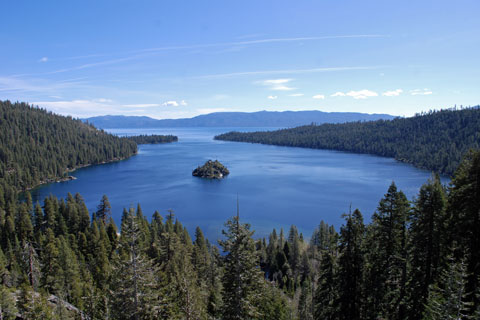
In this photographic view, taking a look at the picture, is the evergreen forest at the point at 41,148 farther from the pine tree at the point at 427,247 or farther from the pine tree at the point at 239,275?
the pine tree at the point at 427,247

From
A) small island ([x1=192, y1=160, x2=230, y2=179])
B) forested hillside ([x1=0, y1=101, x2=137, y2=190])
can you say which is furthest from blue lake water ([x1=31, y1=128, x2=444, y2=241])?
forested hillside ([x1=0, y1=101, x2=137, y2=190])

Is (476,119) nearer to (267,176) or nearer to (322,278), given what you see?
(267,176)

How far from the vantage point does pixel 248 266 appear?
1371 centimetres

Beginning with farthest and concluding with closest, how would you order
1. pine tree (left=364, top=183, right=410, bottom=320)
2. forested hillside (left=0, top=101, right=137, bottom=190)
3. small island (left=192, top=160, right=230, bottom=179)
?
small island (left=192, top=160, right=230, bottom=179)
forested hillside (left=0, top=101, right=137, bottom=190)
pine tree (left=364, top=183, right=410, bottom=320)

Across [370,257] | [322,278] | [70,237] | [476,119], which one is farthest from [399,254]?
[476,119]

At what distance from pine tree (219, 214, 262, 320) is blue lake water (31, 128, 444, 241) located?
45961mm

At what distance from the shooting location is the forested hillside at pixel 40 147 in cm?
11553

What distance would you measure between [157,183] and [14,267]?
74.8 m

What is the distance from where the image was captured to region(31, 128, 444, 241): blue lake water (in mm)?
71938

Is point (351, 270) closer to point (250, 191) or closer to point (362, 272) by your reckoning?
point (362, 272)

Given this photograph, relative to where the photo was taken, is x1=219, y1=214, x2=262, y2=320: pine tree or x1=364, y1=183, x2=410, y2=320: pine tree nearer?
x1=219, y1=214, x2=262, y2=320: pine tree

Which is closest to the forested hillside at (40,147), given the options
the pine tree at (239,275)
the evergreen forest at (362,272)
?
the evergreen forest at (362,272)

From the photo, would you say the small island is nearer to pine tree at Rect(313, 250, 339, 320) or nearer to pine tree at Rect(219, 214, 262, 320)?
pine tree at Rect(313, 250, 339, 320)

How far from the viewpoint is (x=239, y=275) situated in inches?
530
